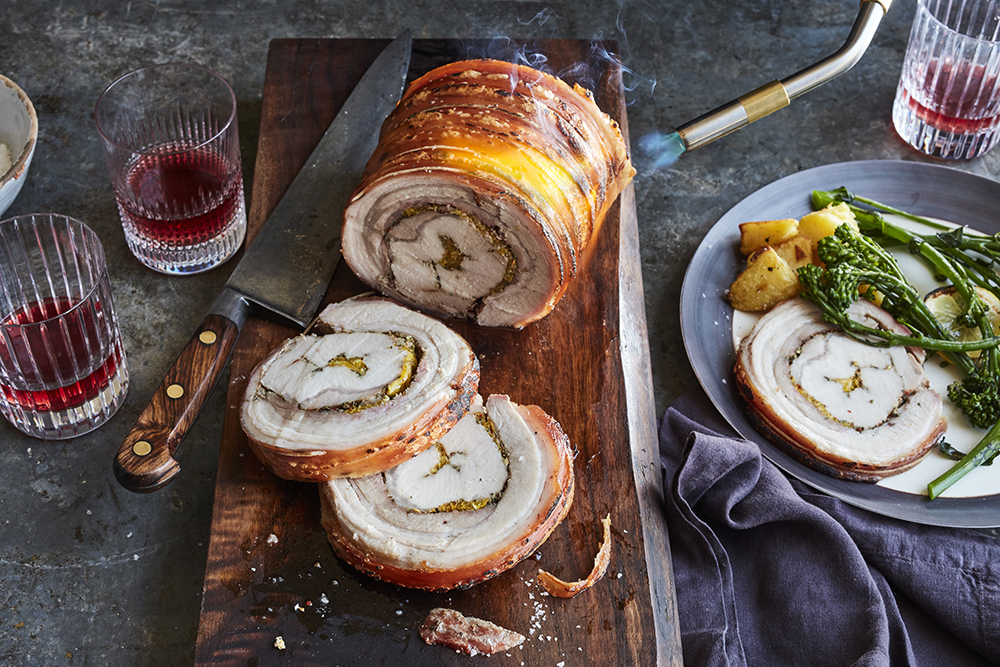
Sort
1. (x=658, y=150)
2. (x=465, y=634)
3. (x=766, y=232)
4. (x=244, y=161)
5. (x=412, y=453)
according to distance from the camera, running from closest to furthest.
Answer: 1. (x=465, y=634)
2. (x=412, y=453)
3. (x=766, y=232)
4. (x=244, y=161)
5. (x=658, y=150)

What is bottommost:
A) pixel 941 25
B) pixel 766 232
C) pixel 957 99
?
pixel 766 232

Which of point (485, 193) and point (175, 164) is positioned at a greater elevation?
point (485, 193)

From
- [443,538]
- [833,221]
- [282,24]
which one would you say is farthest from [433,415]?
[282,24]

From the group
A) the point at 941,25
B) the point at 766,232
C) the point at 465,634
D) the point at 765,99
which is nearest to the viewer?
the point at 465,634

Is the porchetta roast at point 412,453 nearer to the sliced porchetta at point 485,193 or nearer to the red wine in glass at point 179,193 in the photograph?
the sliced porchetta at point 485,193

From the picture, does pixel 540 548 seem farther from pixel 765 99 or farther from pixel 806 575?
pixel 765 99

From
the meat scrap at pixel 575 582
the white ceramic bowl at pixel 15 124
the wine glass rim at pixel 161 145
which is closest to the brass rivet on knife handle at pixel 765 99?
the meat scrap at pixel 575 582

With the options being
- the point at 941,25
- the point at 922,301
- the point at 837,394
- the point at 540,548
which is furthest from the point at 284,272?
the point at 941,25

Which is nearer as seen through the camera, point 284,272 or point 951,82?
point 284,272
